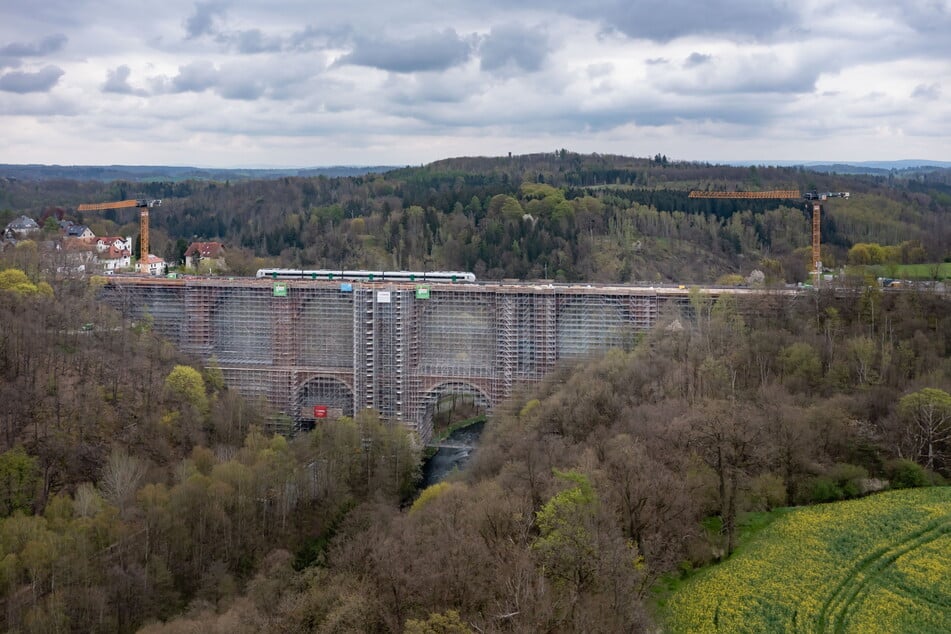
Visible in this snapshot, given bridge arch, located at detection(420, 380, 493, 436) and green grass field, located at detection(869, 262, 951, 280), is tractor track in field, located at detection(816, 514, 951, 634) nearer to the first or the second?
green grass field, located at detection(869, 262, 951, 280)

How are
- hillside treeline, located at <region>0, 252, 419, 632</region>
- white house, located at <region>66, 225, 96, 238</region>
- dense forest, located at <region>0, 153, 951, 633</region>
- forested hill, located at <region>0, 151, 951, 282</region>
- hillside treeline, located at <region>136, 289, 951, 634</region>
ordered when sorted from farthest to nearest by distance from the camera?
white house, located at <region>66, 225, 96, 238</region> < forested hill, located at <region>0, 151, 951, 282</region> < hillside treeline, located at <region>0, 252, 419, 632</region> < dense forest, located at <region>0, 153, 951, 633</region> < hillside treeline, located at <region>136, 289, 951, 634</region>

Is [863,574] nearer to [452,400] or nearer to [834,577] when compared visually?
[834,577]

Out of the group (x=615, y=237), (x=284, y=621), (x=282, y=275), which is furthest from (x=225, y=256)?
(x=284, y=621)

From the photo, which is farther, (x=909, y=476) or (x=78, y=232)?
(x=78, y=232)

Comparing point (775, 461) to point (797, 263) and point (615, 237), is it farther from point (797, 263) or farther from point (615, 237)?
point (615, 237)

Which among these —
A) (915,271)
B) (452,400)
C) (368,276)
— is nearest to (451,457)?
(452,400)

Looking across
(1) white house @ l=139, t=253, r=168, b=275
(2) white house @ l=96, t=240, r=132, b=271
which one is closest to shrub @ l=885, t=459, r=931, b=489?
(1) white house @ l=139, t=253, r=168, b=275
